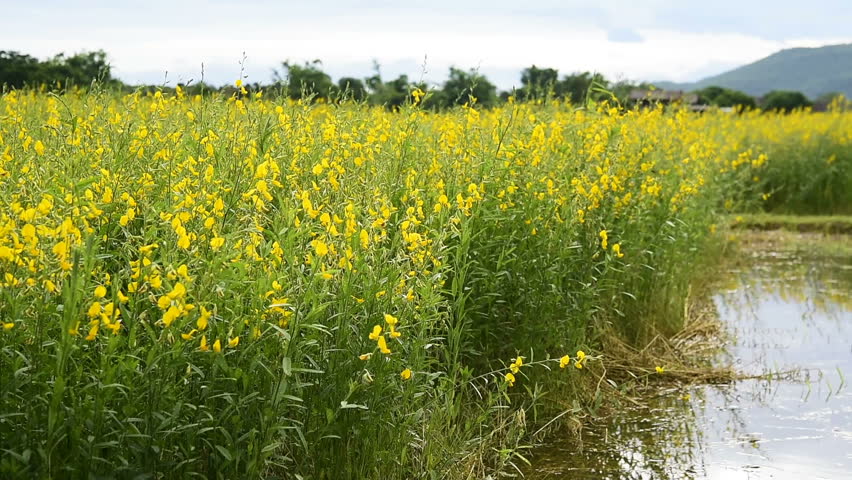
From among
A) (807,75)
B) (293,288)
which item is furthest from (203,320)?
(807,75)

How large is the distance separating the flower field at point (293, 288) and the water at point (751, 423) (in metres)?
0.32

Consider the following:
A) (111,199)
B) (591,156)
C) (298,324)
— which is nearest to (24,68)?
(591,156)

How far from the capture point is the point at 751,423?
517cm

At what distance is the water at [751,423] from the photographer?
4.53m

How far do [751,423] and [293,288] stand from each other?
3.16 meters

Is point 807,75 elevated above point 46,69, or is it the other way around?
point 807,75

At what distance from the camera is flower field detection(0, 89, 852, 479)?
271 centimetres

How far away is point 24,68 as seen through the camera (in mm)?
10523

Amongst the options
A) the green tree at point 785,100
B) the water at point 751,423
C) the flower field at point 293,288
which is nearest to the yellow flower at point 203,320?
the flower field at point 293,288

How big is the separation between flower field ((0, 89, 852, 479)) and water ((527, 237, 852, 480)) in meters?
0.32

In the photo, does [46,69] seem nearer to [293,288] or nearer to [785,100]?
[293,288]

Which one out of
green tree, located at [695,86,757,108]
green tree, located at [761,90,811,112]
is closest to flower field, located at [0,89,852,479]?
green tree, located at [695,86,757,108]

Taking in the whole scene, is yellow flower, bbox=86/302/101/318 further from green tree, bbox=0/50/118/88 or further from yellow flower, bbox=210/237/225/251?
green tree, bbox=0/50/118/88

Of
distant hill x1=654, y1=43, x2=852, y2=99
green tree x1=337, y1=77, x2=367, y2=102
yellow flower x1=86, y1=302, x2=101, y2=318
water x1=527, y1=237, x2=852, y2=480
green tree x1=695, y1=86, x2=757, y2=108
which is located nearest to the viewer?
yellow flower x1=86, y1=302, x2=101, y2=318
